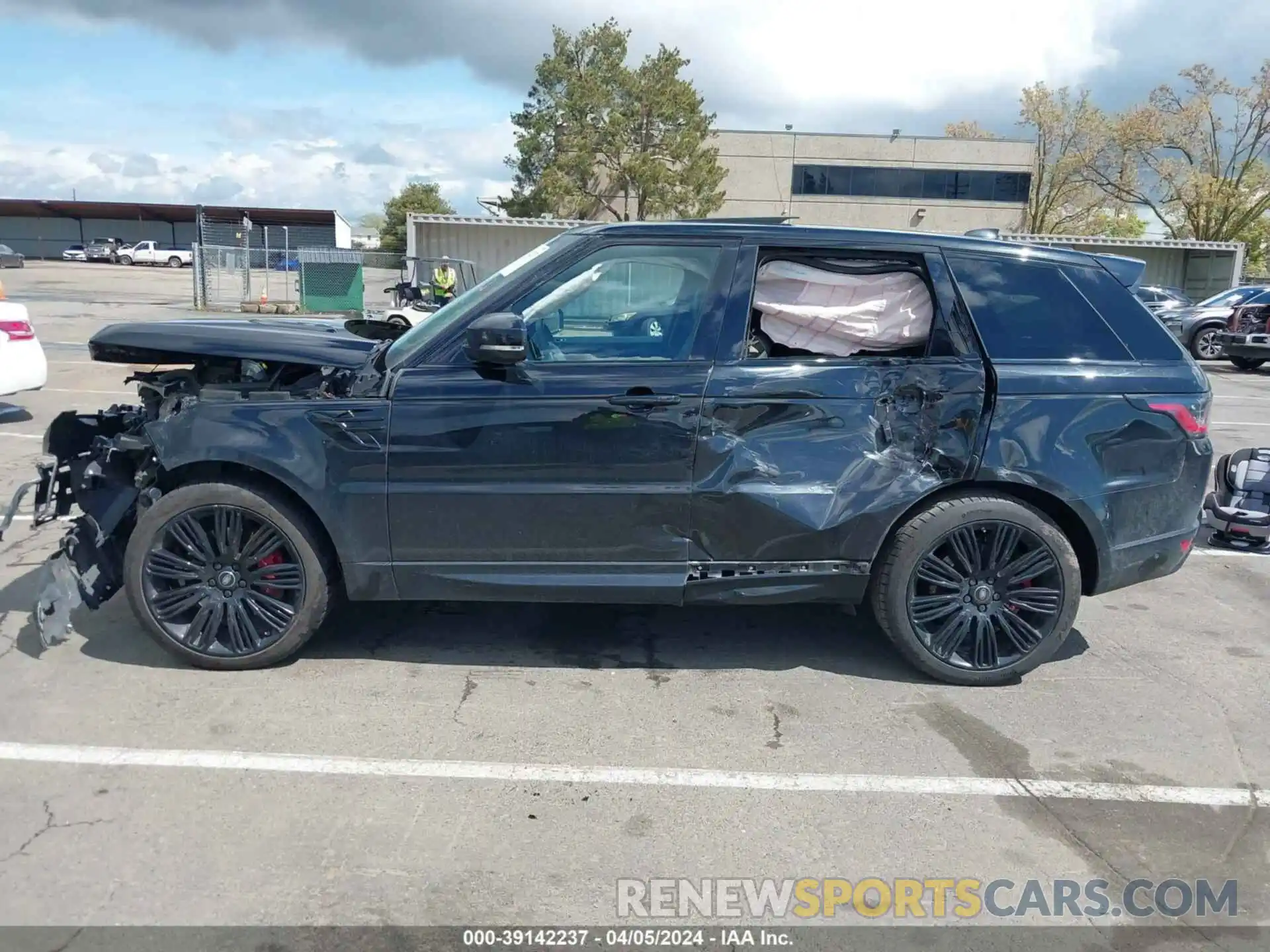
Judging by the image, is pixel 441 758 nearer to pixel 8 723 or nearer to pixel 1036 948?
pixel 8 723

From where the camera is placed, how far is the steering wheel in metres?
3.91

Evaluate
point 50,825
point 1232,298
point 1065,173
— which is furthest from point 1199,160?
point 50,825

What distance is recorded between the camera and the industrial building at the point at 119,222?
6209 cm

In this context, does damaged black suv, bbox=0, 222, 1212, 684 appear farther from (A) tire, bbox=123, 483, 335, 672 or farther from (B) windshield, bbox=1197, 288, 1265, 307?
(B) windshield, bbox=1197, 288, 1265, 307

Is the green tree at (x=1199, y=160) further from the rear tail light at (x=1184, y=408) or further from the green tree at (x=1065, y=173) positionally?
the rear tail light at (x=1184, y=408)

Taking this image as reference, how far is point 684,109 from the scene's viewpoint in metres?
40.7

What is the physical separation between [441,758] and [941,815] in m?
1.80

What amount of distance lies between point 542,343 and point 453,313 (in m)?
0.43

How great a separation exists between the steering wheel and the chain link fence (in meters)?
21.4

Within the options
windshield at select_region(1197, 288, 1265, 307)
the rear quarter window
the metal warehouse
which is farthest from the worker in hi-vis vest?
the metal warehouse

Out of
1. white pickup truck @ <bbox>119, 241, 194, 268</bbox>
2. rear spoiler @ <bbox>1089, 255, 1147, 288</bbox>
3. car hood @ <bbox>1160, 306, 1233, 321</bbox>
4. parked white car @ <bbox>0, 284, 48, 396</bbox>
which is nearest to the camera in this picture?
A: rear spoiler @ <bbox>1089, 255, 1147, 288</bbox>

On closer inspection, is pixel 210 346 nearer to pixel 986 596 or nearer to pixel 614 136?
pixel 986 596

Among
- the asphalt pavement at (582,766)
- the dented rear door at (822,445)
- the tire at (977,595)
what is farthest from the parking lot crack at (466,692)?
the tire at (977,595)

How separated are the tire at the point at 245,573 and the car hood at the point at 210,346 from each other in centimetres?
62
